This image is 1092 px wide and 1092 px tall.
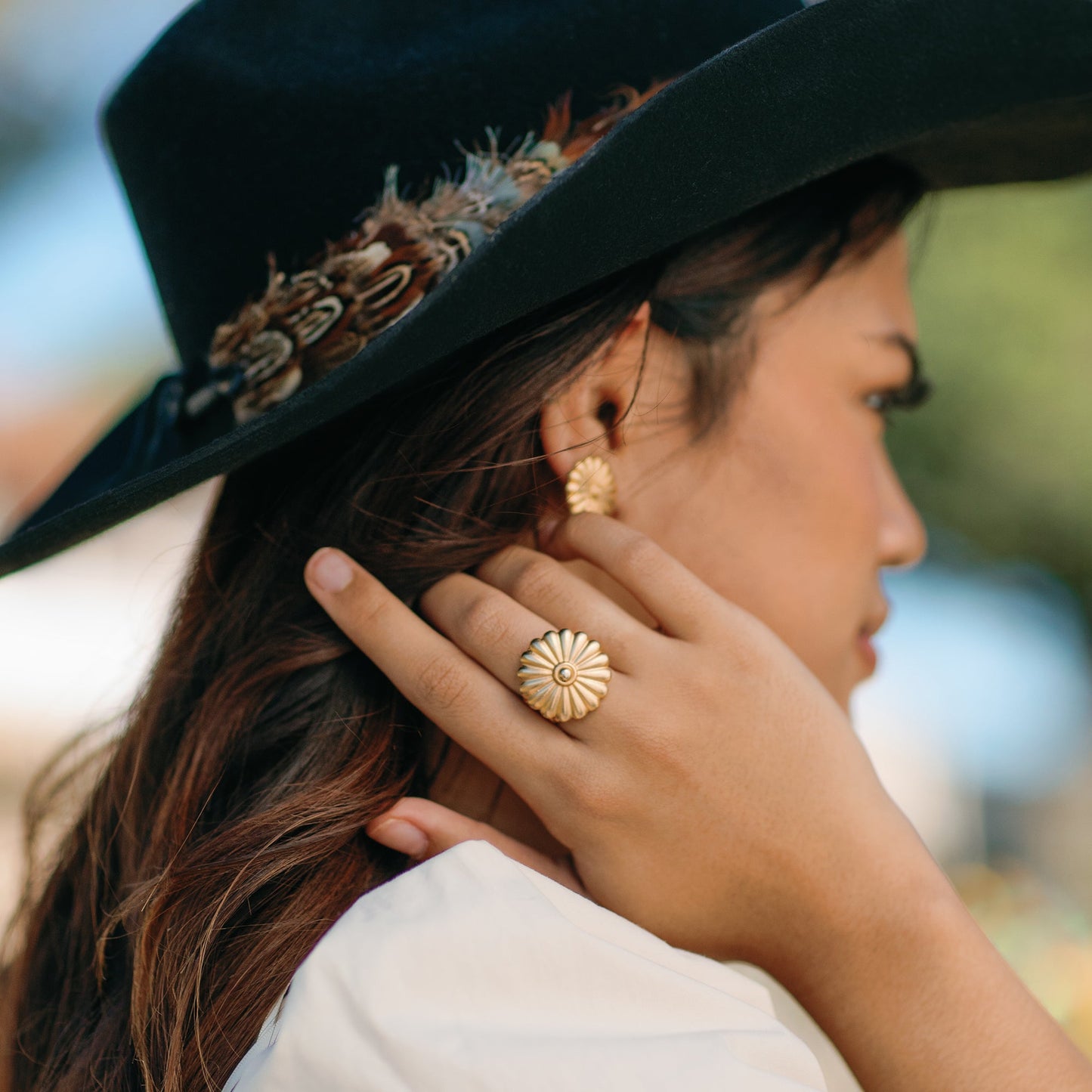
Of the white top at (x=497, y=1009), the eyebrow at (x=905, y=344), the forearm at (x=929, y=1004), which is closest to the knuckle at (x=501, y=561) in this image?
the white top at (x=497, y=1009)

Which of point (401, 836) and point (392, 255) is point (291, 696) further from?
point (392, 255)

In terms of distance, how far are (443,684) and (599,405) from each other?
16.1 inches

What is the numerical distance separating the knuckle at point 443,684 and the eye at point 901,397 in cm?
75

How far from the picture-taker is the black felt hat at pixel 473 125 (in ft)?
3.32

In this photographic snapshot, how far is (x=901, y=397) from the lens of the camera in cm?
151

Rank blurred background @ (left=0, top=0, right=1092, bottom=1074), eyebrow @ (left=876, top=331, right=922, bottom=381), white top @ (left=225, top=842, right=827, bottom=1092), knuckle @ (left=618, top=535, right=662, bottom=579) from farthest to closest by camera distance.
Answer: blurred background @ (left=0, top=0, right=1092, bottom=1074) < eyebrow @ (left=876, top=331, right=922, bottom=381) < knuckle @ (left=618, top=535, right=662, bottom=579) < white top @ (left=225, top=842, right=827, bottom=1092)

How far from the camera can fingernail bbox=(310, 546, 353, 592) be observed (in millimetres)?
1127

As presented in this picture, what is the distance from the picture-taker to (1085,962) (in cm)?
370

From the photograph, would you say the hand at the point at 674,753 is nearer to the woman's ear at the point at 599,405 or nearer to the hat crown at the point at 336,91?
the woman's ear at the point at 599,405

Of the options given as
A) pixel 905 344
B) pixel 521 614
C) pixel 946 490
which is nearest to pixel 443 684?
pixel 521 614

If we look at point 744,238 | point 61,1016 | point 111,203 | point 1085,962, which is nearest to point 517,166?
point 744,238

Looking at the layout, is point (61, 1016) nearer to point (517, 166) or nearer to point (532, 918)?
point (532, 918)

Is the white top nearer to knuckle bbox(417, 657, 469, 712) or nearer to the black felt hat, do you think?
knuckle bbox(417, 657, 469, 712)

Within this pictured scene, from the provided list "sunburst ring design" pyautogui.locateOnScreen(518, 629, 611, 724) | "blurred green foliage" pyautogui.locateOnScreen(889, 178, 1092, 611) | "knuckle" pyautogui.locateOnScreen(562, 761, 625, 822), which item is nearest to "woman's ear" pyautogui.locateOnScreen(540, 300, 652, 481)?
"sunburst ring design" pyautogui.locateOnScreen(518, 629, 611, 724)
